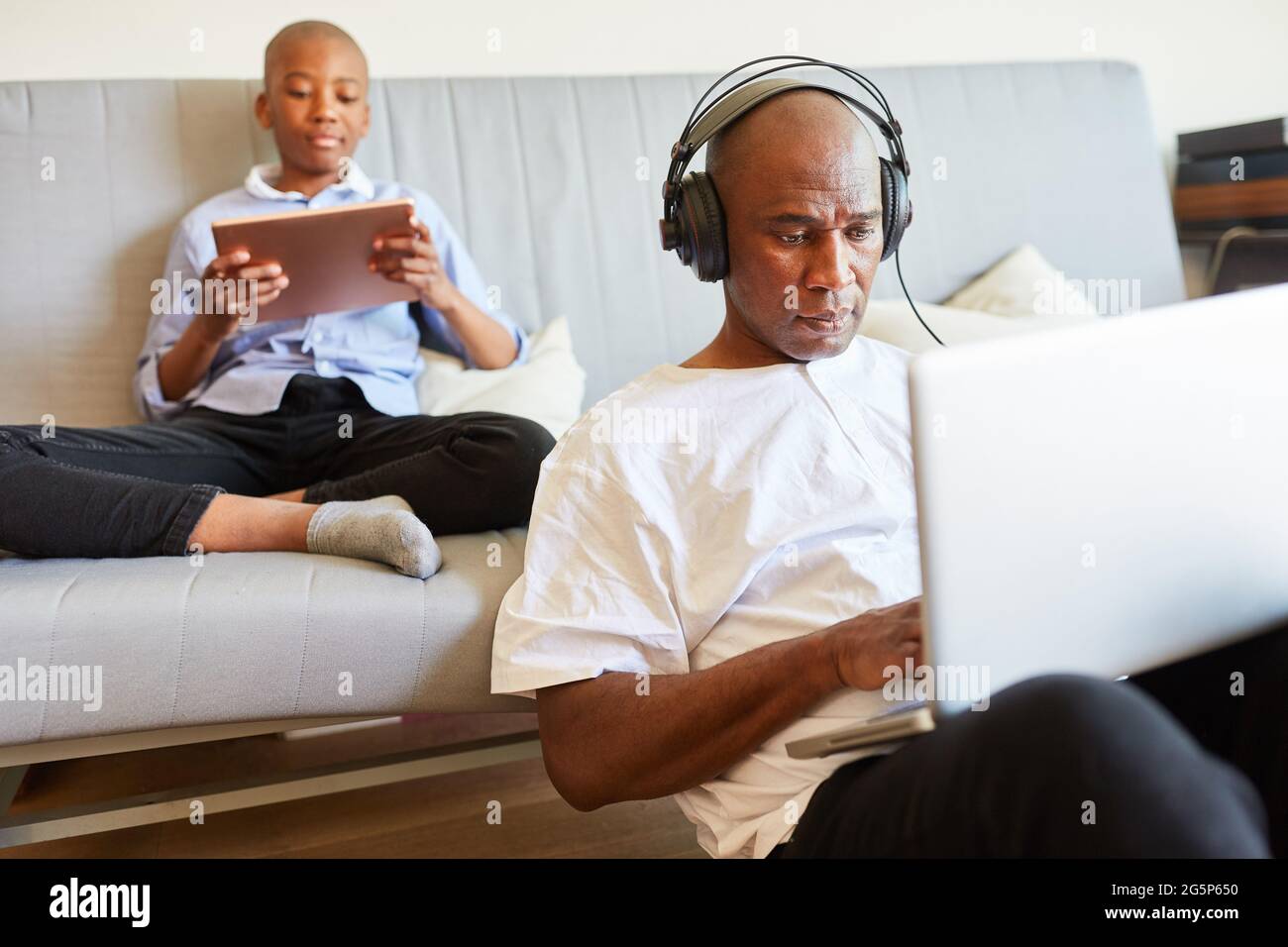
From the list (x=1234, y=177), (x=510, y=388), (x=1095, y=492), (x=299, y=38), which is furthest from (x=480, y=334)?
(x=1234, y=177)

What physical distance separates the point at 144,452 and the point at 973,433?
1220 mm

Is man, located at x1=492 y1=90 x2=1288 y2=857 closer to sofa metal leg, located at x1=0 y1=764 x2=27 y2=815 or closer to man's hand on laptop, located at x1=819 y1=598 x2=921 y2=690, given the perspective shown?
man's hand on laptop, located at x1=819 y1=598 x2=921 y2=690

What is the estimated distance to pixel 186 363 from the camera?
1.72 meters

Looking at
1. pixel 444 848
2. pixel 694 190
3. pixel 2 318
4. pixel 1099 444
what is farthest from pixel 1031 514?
pixel 2 318

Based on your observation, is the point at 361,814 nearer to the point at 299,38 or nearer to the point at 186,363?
the point at 186,363

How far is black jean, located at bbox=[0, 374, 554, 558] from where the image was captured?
1338 mm

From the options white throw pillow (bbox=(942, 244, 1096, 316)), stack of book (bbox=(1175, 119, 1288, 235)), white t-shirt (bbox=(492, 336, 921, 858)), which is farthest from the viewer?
stack of book (bbox=(1175, 119, 1288, 235))

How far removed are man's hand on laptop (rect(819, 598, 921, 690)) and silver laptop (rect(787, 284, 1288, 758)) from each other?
7 cm

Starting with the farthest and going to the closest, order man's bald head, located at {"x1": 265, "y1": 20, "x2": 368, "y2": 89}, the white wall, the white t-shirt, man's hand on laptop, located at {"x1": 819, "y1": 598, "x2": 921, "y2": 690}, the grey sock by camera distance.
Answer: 1. the white wall
2. man's bald head, located at {"x1": 265, "y1": 20, "x2": 368, "y2": 89}
3. the grey sock
4. the white t-shirt
5. man's hand on laptop, located at {"x1": 819, "y1": 598, "x2": 921, "y2": 690}

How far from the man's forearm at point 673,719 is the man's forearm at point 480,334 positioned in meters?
0.96

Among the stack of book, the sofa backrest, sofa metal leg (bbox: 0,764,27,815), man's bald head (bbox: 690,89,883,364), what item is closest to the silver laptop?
man's bald head (bbox: 690,89,883,364)

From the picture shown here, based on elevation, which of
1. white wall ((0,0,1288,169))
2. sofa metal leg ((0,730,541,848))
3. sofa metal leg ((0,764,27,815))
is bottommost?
sofa metal leg ((0,730,541,848))

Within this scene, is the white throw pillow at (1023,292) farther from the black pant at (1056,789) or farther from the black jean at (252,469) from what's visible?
the black pant at (1056,789)
